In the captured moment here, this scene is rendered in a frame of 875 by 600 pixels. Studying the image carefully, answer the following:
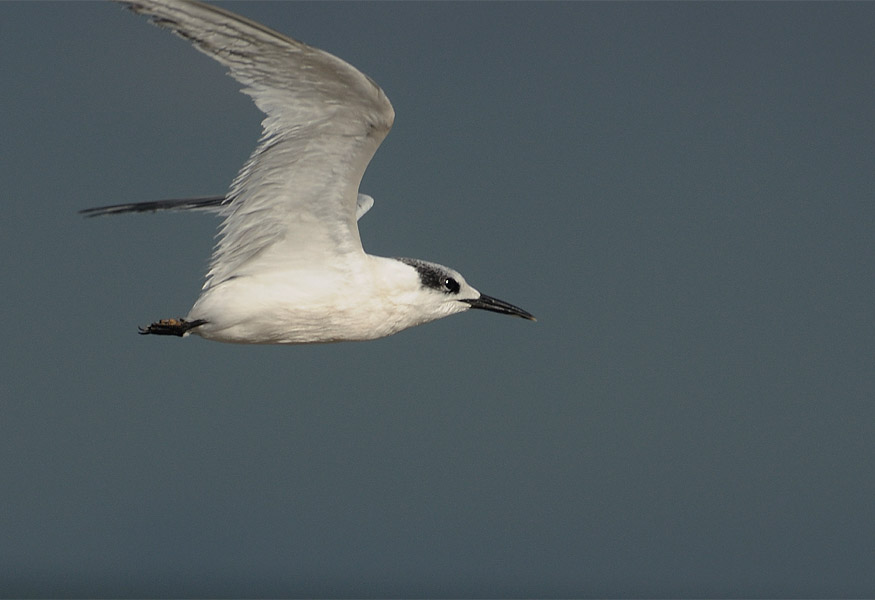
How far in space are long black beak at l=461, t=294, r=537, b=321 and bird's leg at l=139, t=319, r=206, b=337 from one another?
3.00 metres

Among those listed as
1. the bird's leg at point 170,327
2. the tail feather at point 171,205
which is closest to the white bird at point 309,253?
the bird's leg at point 170,327

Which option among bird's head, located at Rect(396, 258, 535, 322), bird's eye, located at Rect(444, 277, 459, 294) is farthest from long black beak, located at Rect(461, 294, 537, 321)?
bird's eye, located at Rect(444, 277, 459, 294)

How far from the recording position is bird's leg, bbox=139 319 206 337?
415 inches

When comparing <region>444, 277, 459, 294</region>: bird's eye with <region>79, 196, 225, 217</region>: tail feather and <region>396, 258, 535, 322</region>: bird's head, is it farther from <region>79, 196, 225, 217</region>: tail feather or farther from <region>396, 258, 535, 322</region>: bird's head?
<region>79, 196, 225, 217</region>: tail feather

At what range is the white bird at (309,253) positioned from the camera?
934 cm

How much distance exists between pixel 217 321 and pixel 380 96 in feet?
9.64

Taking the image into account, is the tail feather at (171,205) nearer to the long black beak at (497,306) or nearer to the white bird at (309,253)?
the white bird at (309,253)

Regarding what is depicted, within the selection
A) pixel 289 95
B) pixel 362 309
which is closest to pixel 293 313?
pixel 362 309

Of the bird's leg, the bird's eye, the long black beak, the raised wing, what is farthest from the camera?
the long black beak

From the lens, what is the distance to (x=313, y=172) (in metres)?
9.91

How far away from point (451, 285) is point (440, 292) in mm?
185

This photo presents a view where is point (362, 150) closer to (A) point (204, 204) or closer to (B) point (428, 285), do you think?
(B) point (428, 285)

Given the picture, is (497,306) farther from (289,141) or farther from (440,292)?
(289,141)

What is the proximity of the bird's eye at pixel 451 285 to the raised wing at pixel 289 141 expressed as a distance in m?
1.12
